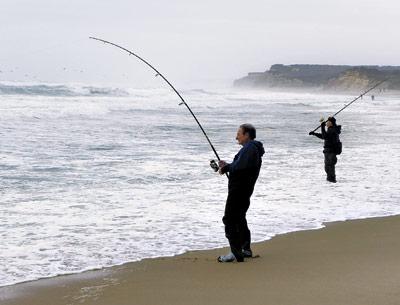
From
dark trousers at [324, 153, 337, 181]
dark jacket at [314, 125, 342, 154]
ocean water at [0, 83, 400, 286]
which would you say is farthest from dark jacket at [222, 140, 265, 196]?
dark jacket at [314, 125, 342, 154]

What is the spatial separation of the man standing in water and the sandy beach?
0.20m

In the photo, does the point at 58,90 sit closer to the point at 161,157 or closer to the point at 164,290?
the point at 161,157

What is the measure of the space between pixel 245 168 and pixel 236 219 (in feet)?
1.57

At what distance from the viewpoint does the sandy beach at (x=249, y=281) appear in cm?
434

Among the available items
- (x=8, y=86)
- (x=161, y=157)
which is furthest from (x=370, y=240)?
(x=8, y=86)

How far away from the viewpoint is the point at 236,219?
549 centimetres

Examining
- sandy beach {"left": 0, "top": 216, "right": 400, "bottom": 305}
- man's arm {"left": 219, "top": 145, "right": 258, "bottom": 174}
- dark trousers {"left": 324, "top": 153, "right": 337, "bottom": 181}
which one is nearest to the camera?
sandy beach {"left": 0, "top": 216, "right": 400, "bottom": 305}

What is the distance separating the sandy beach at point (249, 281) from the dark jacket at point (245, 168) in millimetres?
667

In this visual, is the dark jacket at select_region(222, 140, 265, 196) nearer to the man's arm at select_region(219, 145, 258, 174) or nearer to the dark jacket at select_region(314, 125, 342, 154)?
the man's arm at select_region(219, 145, 258, 174)

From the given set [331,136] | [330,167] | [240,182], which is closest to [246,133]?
[240,182]

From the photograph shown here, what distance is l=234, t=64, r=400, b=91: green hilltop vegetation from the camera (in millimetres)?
119750

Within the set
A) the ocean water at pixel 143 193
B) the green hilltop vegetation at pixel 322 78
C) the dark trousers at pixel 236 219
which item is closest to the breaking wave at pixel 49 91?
the ocean water at pixel 143 193

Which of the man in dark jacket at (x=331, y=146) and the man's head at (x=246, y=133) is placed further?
the man in dark jacket at (x=331, y=146)

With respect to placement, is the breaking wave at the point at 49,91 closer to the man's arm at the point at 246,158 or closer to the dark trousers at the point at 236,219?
the dark trousers at the point at 236,219
